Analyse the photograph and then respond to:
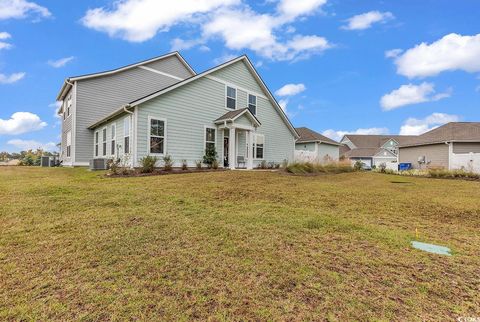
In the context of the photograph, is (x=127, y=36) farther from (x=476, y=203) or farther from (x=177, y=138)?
(x=476, y=203)

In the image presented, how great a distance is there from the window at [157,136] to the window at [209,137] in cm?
266

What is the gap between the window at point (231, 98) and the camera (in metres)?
16.1

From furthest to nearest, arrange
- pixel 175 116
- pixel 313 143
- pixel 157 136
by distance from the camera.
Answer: pixel 313 143 < pixel 175 116 < pixel 157 136

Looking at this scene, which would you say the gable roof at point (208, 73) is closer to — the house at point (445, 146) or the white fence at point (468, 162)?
the white fence at point (468, 162)

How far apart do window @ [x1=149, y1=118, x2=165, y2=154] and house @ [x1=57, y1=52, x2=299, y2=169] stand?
48 mm

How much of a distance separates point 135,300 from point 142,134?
11.0m

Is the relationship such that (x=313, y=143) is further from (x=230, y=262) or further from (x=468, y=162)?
(x=230, y=262)

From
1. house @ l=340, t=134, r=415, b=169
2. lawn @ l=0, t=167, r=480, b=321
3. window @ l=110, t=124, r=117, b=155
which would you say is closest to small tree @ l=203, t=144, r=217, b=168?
window @ l=110, t=124, r=117, b=155

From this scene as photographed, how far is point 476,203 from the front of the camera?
616 cm

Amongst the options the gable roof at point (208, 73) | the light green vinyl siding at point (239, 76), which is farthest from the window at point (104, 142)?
the light green vinyl siding at point (239, 76)

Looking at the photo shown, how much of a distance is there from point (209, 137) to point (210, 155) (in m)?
1.13

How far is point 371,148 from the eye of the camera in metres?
54.2

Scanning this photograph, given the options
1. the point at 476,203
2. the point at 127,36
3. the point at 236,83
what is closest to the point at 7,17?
the point at 127,36

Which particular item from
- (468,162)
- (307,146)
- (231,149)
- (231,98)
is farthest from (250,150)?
(307,146)
